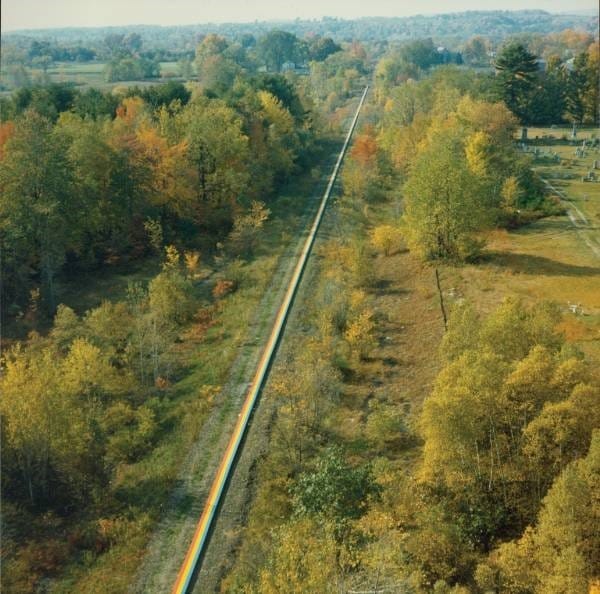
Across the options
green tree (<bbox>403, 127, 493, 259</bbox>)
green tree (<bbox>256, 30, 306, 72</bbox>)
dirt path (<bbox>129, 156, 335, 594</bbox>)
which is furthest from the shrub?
green tree (<bbox>256, 30, 306, 72</bbox>)

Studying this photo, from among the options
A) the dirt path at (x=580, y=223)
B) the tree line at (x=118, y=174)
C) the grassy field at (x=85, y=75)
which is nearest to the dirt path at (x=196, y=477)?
the tree line at (x=118, y=174)

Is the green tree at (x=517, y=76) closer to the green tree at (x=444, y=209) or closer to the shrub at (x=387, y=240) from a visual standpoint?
the shrub at (x=387, y=240)

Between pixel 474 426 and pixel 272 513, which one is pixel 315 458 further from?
pixel 474 426

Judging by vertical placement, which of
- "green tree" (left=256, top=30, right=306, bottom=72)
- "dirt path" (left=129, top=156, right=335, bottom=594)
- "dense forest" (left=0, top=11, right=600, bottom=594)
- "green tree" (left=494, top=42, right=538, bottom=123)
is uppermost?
"green tree" (left=256, top=30, right=306, bottom=72)

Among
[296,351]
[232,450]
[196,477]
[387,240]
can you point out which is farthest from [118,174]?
[196,477]

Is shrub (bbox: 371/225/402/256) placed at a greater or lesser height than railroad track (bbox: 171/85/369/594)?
greater

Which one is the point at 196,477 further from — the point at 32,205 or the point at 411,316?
the point at 32,205

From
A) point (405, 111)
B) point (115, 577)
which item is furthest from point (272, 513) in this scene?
point (405, 111)

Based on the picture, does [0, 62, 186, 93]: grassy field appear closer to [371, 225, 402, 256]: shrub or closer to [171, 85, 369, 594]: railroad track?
[371, 225, 402, 256]: shrub
